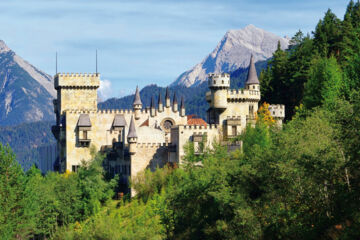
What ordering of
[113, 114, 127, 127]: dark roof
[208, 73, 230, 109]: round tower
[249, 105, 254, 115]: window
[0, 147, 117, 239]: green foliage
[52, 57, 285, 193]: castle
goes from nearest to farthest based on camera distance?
1. [0, 147, 117, 239]: green foliage
2. [52, 57, 285, 193]: castle
3. [208, 73, 230, 109]: round tower
4. [249, 105, 254, 115]: window
5. [113, 114, 127, 127]: dark roof

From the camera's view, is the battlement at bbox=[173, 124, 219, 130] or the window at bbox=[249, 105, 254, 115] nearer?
the battlement at bbox=[173, 124, 219, 130]

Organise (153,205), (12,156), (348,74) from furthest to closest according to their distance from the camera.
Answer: (12,156) → (153,205) → (348,74)

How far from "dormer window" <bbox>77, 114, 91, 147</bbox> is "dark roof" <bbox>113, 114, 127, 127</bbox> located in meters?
3.24

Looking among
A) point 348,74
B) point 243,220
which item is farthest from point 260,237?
point 348,74

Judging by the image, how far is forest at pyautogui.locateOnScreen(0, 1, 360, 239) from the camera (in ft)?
135

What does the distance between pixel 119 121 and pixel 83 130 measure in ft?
14.8

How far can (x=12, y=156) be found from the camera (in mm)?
81812

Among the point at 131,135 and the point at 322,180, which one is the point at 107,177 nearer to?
the point at 131,135

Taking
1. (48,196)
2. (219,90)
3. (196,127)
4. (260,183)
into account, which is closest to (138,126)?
(219,90)

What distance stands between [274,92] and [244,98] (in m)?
8.60

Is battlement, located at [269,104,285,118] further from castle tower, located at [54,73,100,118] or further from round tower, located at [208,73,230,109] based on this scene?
castle tower, located at [54,73,100,118]

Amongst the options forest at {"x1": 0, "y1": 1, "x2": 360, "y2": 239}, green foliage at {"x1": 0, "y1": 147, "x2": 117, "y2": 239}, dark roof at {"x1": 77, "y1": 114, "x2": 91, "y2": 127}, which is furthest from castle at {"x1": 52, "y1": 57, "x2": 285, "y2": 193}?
green foliage at {"x1": 0, "y1": 147, "x2": 117, "y2": 239}

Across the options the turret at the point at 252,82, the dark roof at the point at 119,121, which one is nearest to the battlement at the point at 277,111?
the turret at the point at 252,82

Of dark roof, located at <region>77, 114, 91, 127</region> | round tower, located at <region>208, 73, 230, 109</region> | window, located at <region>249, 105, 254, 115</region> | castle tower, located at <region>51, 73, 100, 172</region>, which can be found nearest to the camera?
round tower, located at <region>208, 73, 230, 109</region>
